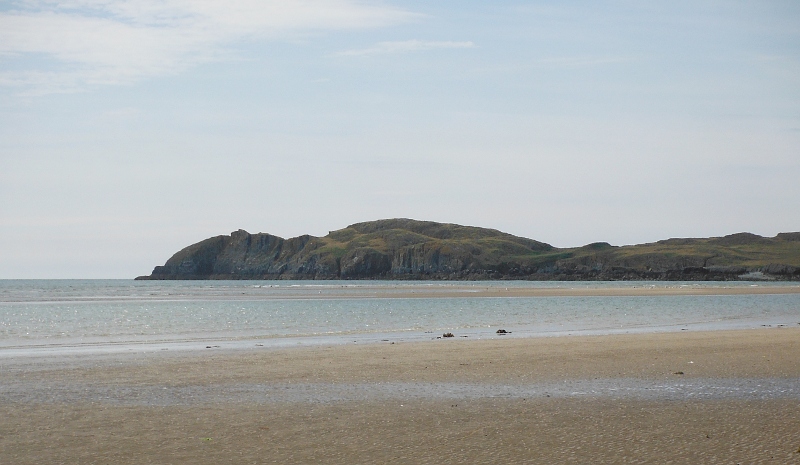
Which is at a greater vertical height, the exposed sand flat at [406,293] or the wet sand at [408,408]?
the exposed sand flat at [406,293]

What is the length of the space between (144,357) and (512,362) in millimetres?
10234

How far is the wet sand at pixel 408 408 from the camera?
31.2 feet

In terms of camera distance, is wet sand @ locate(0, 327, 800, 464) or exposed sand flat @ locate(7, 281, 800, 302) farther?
exposed sand flat @ locate(7, 281, 800, 302)

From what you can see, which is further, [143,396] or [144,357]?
[144,357]

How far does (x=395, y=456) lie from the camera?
367 inches

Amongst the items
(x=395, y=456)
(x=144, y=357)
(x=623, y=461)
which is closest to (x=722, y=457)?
(x=623, y=461)

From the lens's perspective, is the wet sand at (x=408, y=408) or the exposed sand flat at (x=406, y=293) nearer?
the wet sand at (x=408, y=408)

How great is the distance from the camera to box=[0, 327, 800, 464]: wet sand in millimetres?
9508

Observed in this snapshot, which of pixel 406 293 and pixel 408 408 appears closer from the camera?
pixel 408 408

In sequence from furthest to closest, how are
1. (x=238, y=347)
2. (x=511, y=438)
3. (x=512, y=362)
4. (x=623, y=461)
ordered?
(x=238, y=347) → (x=512, y=362) → (x=511, y=438) → (x=623, y=461)

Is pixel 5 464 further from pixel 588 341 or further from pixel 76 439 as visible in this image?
pixel 588 341

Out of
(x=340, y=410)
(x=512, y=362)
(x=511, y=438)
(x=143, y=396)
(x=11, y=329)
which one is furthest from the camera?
(x=11, y=329)

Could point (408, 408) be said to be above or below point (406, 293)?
below

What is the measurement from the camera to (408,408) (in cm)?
1261
